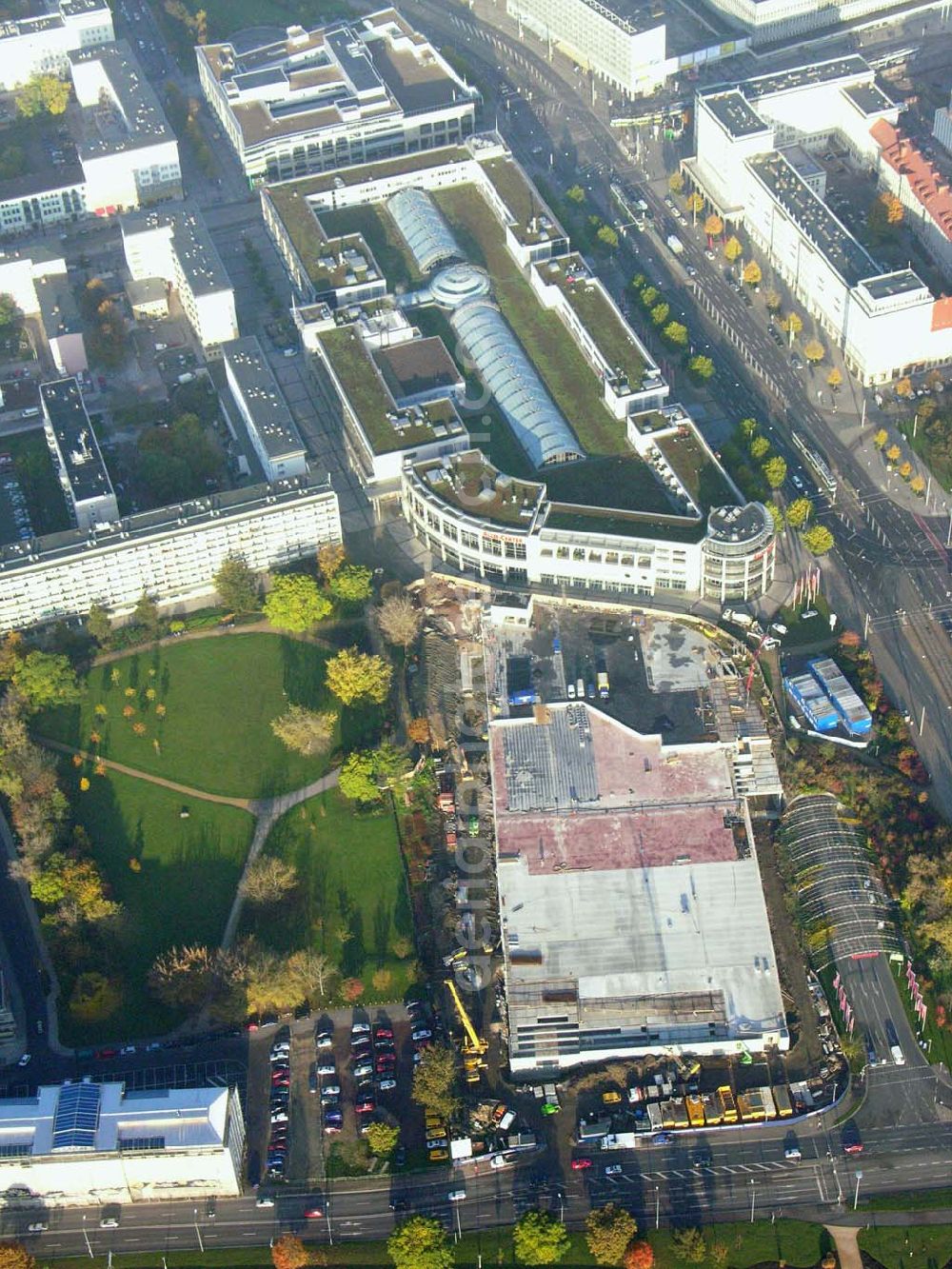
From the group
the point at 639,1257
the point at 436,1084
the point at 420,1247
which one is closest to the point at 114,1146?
the point at 420,1247

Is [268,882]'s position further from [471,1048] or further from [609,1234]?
[609,1234]

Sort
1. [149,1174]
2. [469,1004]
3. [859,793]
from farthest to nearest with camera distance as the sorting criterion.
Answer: [859,793] < [469,1004] < [149,1174]

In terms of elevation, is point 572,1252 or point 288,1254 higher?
point 288,1254

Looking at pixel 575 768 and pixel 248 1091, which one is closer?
pixel 248 1091

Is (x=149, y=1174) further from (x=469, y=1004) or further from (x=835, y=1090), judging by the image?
(x=835, y=1090)

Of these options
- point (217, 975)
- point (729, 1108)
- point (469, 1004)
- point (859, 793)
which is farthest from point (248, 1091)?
point (859, 793)

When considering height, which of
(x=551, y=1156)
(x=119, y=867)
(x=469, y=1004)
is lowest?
(x=551, y=1156)
